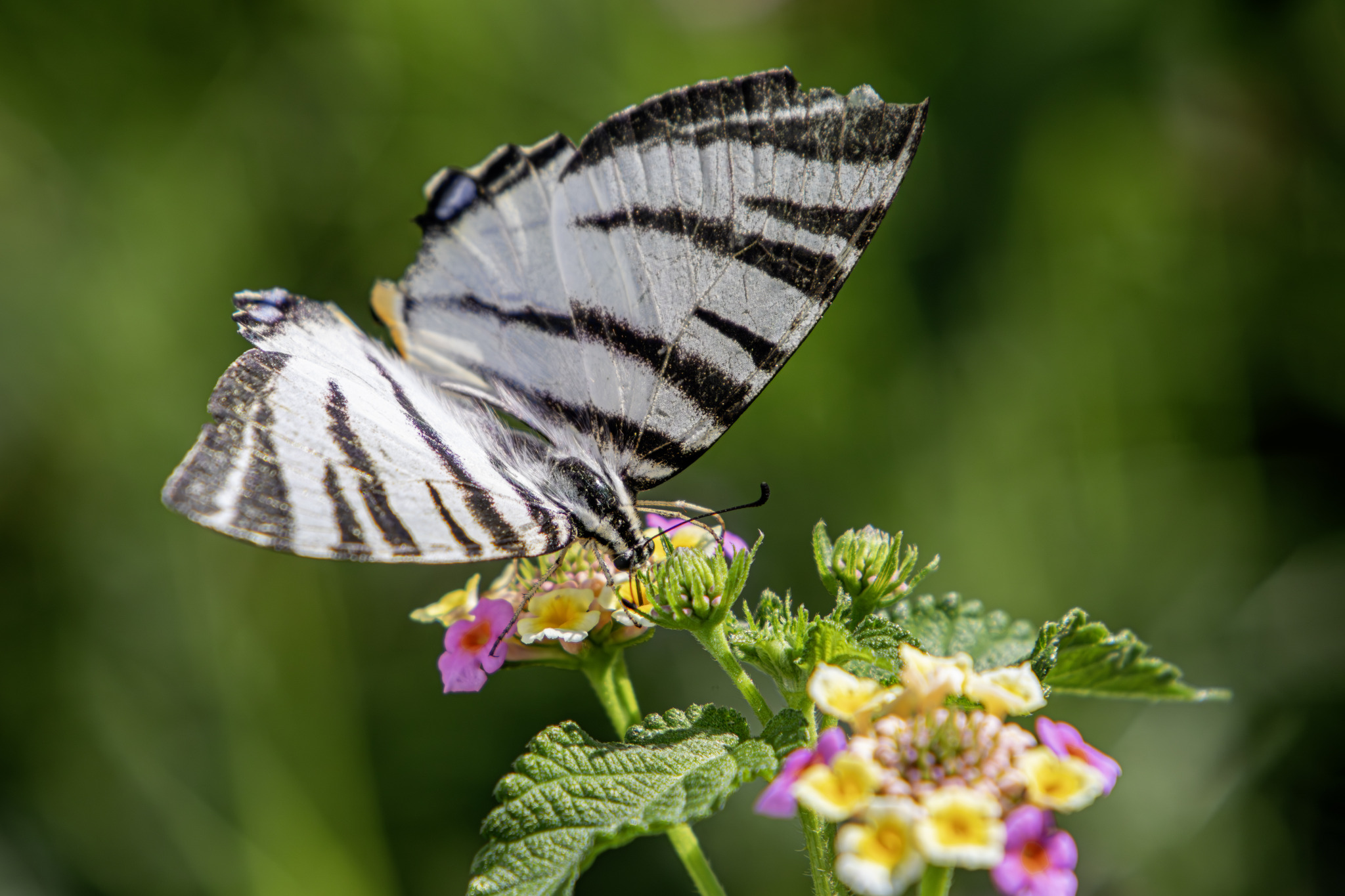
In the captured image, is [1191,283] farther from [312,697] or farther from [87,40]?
[87,40]

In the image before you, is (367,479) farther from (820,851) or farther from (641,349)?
(820,851)

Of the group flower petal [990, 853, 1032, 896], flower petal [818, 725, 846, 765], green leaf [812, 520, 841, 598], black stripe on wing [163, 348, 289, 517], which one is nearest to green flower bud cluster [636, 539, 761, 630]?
green leaf [812, 520, 841, 598]

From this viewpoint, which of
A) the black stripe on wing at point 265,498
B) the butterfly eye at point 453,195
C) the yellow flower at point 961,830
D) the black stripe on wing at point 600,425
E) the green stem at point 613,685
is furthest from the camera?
the butterfly eye at point 453,195

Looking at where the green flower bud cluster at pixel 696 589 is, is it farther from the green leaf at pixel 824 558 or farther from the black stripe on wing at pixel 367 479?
the black stripe on wing at pixel 367 479

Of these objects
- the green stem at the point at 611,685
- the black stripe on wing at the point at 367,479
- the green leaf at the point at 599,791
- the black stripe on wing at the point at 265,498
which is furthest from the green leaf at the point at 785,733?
the black stripe on wing at the point at 265,498

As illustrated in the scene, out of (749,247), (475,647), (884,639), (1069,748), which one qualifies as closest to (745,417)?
(749,247)
